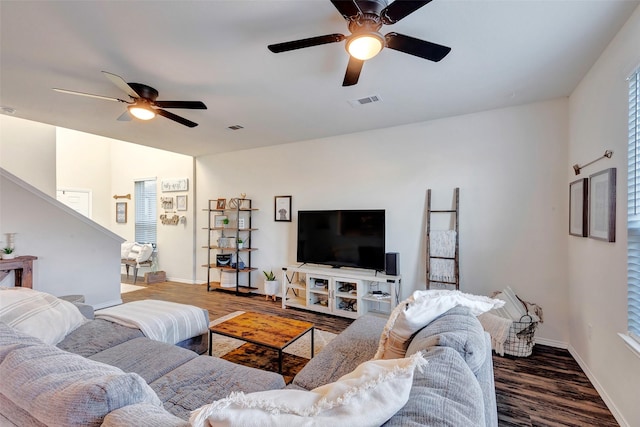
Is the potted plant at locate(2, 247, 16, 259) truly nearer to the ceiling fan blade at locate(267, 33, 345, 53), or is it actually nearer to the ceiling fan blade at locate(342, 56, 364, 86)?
the ceiling fan blade at locate(267, 33, 345, 53)

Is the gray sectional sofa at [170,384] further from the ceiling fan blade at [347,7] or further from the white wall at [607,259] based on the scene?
the ceiling fan blade at [347,7]

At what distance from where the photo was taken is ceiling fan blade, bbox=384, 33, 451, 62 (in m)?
1.73

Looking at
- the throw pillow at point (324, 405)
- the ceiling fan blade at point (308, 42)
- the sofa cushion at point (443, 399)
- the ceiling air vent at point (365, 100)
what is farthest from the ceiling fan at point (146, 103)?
the sofa cushion at point (443, 399)

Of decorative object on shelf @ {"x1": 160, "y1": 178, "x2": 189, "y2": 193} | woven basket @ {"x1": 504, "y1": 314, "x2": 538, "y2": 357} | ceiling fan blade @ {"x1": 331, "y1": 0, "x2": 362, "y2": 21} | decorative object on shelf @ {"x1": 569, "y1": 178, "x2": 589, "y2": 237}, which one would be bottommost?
woven basket @ {"x1": 504, "y1": 314, "x2": 538, "y2": 357}

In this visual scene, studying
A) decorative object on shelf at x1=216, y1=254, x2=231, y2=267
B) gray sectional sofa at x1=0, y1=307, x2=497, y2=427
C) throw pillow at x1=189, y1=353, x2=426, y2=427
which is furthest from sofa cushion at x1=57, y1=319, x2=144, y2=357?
decorative object on shelf at x1=216, y1=254, x2=231, y2=267

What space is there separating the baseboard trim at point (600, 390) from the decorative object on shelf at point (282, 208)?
3788mm

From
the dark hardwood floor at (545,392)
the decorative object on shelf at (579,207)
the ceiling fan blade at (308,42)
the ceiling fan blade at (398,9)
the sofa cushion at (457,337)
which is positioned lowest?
the dark hardwood floor at (545,392)

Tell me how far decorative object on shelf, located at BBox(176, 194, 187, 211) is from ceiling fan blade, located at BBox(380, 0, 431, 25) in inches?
213

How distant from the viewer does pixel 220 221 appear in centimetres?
555

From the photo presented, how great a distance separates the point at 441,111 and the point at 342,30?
6.17 ft

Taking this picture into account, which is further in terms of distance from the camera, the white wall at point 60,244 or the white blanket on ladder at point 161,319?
the white wall at point 60,244

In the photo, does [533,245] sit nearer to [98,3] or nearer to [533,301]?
[533,301]

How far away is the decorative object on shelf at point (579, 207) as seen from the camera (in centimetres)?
250

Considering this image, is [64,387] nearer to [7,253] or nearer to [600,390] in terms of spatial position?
[600,390]
